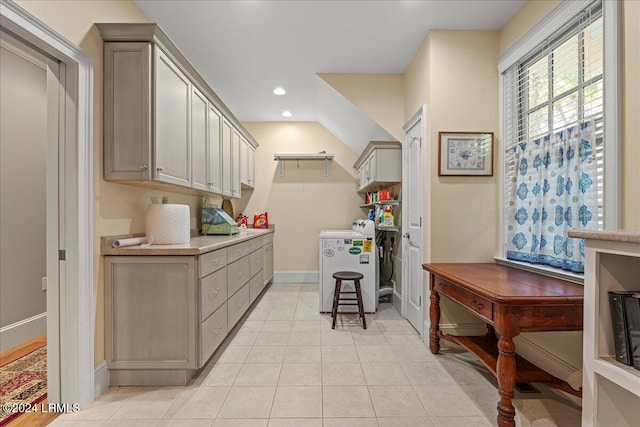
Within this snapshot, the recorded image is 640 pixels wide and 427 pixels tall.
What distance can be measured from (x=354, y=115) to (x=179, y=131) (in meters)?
2.13

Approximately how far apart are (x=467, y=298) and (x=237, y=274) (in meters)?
1.99

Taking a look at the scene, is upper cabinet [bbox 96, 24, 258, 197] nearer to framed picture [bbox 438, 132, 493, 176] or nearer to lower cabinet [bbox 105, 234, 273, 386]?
lower cabinet [bbox 105, 234, 273, 386]

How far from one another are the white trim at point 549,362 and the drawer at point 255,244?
2650mm

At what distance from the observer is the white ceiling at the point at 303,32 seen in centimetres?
224

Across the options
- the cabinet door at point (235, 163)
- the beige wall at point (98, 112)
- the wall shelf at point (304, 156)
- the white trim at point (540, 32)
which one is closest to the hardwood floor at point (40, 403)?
the beige wall at point (98, 112)

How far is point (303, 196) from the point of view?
4961 millimetres

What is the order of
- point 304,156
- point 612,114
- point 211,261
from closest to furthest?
point 612,114, point 211,261, point 304,156

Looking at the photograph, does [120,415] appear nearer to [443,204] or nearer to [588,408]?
[588,408]

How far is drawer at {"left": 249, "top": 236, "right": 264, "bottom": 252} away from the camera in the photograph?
3.39 metres

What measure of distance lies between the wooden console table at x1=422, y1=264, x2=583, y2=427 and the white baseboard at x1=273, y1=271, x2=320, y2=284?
3.12 m

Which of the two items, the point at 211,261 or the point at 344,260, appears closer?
the point at 211,261

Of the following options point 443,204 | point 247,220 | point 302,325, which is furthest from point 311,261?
point 443,204

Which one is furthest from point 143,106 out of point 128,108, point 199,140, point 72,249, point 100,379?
point 100,379

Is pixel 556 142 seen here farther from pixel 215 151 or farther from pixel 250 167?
pixel 250 167
